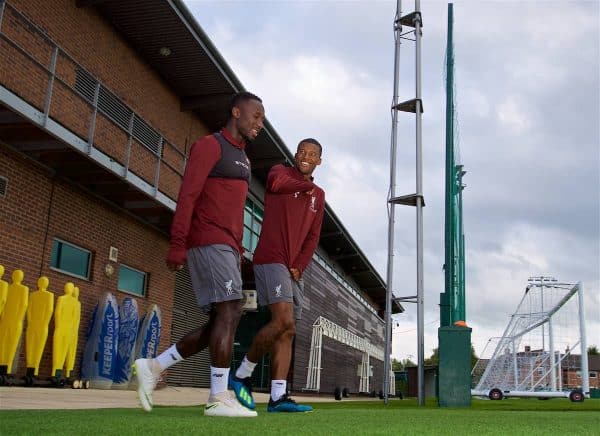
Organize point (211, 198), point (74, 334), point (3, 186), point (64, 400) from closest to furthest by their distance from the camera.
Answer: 1. point (211, 198)
2. point (64, 400)
3. point (3, 186)
4. point (74, 334)

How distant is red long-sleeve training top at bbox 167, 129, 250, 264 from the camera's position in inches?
143

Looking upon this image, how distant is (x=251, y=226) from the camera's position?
703 inches

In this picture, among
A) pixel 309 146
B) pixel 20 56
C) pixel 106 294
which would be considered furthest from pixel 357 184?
pixel 309 146

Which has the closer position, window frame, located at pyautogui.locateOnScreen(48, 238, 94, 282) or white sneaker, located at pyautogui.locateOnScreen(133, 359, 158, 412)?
white sneaker, located at pyautogui.locateOnScreen(133, 359, 158, 412)

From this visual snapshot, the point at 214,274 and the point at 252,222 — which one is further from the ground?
the point at 252,222

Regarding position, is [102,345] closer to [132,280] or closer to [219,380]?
[132,280]

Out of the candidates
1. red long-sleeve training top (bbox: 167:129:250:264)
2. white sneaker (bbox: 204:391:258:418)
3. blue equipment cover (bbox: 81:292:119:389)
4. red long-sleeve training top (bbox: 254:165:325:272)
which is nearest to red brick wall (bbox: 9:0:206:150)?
blue equipment cover (bbox: 81:292:119:389)

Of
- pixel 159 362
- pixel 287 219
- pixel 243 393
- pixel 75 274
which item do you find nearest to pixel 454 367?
pixel 287 219

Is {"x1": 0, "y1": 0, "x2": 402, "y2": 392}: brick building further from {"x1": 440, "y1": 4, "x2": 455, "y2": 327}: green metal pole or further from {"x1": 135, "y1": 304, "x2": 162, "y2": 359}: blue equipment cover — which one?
{"x1": 440, "y1": 4, "x2": 455, "y2": 327}: green metal pole

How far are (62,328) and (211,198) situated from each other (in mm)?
7177

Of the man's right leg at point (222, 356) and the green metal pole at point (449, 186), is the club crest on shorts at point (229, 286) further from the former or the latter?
the green metal pole at point (449, 186)

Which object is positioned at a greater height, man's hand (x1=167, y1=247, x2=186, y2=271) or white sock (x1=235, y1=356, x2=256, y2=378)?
man's hand (x1=167, y1=247, x2=186, y2=271)

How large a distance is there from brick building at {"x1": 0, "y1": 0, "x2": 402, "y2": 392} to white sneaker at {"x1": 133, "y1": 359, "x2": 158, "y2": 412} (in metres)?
5.74

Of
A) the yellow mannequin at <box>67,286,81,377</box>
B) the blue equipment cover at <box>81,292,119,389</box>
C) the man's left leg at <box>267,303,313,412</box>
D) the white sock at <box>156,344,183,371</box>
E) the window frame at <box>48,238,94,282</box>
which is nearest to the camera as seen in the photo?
the white sock at <box>156,344,183,371</box>
